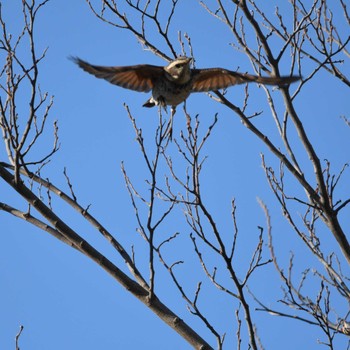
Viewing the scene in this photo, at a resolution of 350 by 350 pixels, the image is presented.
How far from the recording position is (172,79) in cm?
582

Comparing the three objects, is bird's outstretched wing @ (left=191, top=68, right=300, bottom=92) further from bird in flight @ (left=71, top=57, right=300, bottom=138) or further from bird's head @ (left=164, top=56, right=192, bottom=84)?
bird's head @ (left=164, top=56, right=192, bottom=84)

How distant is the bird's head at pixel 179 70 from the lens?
18.3ft

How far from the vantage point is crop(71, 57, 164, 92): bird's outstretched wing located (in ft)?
18.0

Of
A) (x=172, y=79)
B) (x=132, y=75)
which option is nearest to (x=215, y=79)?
(x=172, y=79)

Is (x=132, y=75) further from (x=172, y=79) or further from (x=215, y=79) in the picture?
(x=215, y=79)

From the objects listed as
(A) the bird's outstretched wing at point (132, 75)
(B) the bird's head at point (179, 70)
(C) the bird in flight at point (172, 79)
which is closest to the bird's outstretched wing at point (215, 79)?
(C) the bird in flight at point (172, 79)

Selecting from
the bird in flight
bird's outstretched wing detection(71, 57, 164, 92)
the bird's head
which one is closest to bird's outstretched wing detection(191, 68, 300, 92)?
the bird in flight

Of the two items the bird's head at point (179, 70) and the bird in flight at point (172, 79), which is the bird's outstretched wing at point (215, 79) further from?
the bird's head at point (179, 70)

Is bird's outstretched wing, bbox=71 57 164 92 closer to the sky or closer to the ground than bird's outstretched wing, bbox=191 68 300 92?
closer to the ground

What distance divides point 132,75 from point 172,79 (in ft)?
1.37

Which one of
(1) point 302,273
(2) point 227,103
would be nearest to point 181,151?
(2) point 227,103

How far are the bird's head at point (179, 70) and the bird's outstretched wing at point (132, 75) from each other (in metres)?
0.17

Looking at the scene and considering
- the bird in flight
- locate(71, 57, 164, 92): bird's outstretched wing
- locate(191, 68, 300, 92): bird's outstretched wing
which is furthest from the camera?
locate(191, 68, 300, 92): bird's outstretched wing

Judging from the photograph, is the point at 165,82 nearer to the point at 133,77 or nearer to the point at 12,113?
the point at 133,77
